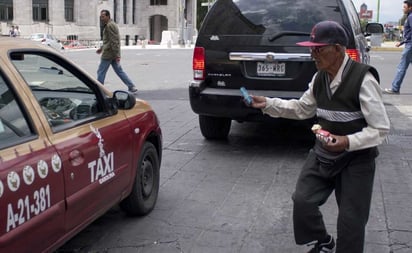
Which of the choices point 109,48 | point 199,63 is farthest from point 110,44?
point 199,63

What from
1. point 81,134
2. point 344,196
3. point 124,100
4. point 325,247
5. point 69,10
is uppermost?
point 69,10

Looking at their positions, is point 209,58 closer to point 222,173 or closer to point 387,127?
point 222,173

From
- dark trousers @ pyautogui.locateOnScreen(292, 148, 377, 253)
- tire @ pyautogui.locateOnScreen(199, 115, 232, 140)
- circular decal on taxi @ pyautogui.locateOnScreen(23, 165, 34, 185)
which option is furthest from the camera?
tire @ pyautogui.locateOnScreen(199, 115, 232, 140)

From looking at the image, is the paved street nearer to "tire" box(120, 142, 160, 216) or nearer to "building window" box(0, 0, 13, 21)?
"tire" box(120, 142, 160, 216)

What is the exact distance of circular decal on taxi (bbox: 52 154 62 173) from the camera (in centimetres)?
309

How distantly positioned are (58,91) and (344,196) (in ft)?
7.30

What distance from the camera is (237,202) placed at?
505cm

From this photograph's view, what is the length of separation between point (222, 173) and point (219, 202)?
93 cm

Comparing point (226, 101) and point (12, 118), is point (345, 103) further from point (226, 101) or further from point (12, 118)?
point (226, 101)

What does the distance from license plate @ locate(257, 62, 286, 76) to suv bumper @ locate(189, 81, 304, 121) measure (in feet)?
0.67

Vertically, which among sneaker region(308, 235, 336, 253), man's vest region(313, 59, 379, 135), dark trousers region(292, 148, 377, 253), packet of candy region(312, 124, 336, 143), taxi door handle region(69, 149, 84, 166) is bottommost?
sneaker region(308, 235, 336, 253)

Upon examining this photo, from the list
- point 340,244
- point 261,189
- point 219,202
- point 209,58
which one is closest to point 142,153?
point 219,202

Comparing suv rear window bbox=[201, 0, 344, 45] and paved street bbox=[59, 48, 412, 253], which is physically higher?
suv rear window bbox=[201, 0, 344, 45]

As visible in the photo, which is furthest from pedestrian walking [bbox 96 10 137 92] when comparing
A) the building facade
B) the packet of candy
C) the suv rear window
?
the building facade
